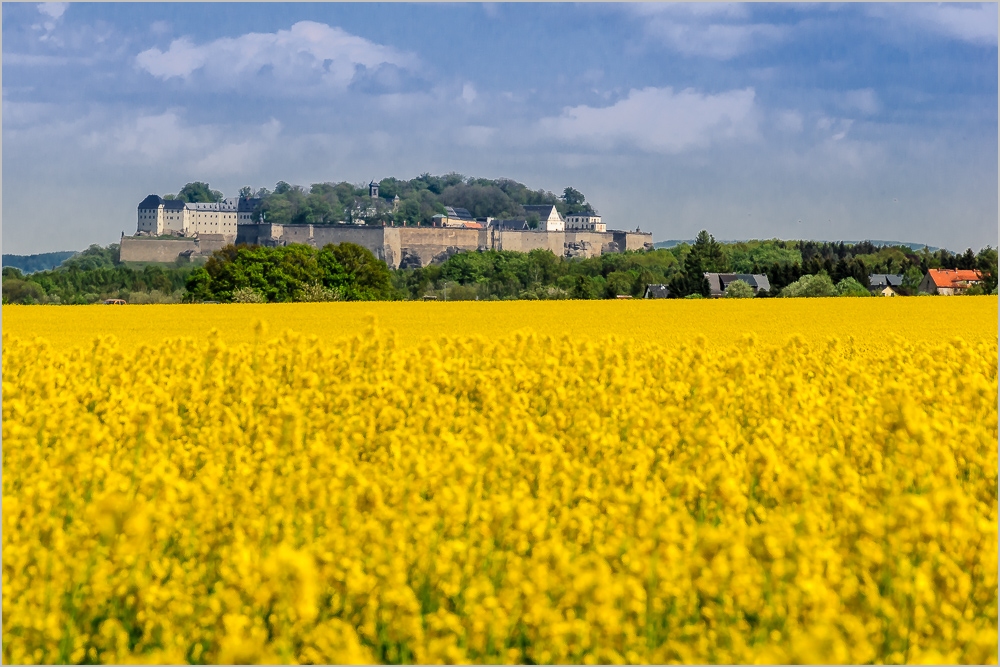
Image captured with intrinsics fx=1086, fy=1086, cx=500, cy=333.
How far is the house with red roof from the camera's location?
58.5 m

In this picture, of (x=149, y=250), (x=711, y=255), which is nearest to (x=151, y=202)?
(x=149, y=250)

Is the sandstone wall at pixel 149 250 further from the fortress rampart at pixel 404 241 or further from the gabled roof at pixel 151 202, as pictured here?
the gabled roof at pixel 151 202

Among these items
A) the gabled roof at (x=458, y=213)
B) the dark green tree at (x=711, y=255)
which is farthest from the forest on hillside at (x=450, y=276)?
the gabled roof at (x=458, y=213)

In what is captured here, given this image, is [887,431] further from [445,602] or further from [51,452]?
[51,452]

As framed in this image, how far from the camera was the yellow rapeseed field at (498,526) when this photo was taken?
395cm

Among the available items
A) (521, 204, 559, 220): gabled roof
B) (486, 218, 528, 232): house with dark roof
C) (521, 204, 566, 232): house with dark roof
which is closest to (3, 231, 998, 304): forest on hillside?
(486, 218, 528, 232): house with dark roof

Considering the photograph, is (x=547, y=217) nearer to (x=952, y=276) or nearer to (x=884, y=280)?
(x=884, y=280)

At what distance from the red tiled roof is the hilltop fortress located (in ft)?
298

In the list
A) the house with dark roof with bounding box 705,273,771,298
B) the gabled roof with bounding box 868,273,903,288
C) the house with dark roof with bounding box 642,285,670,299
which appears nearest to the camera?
the gabled roof with bounding box 868,273,903,288

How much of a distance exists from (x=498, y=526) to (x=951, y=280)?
6164cm

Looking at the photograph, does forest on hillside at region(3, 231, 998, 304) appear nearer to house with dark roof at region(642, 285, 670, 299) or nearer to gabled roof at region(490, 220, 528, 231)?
house with dark roof at region(642, 285, 670, 299)

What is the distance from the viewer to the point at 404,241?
152m

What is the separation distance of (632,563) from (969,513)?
1.55 m

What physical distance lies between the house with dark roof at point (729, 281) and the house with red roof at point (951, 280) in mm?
14784
